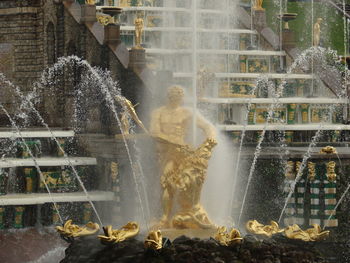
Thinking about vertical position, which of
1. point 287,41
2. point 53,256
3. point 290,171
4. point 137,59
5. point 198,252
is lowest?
point 53,256

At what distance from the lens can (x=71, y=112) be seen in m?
27.7

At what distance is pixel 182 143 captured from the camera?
1828cm

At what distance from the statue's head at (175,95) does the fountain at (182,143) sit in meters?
0.02

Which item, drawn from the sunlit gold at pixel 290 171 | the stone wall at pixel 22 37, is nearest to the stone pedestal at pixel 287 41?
the stone wall at pixel 22 37

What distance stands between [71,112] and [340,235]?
868cm

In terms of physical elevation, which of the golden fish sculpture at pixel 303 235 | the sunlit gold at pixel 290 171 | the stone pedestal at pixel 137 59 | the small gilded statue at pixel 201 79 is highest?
the stone pedestal at pixel 137 59

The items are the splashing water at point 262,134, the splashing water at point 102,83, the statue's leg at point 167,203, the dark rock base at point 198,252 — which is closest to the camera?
the dark rock base at point 198,252

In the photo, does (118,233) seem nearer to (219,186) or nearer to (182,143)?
(182,143)

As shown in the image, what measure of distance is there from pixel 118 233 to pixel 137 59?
764 cm

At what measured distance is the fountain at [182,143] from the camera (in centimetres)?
1772

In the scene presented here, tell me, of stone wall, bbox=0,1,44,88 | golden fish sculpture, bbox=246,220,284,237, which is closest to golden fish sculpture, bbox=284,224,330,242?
golden fish sculpture, bbox=246,220,284,237

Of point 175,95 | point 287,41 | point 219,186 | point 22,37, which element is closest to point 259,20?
point 287,41

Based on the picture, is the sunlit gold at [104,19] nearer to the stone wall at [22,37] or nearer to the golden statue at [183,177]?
the stone wall at [22,37]

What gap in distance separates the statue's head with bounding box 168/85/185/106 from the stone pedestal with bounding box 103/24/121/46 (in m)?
6.61
